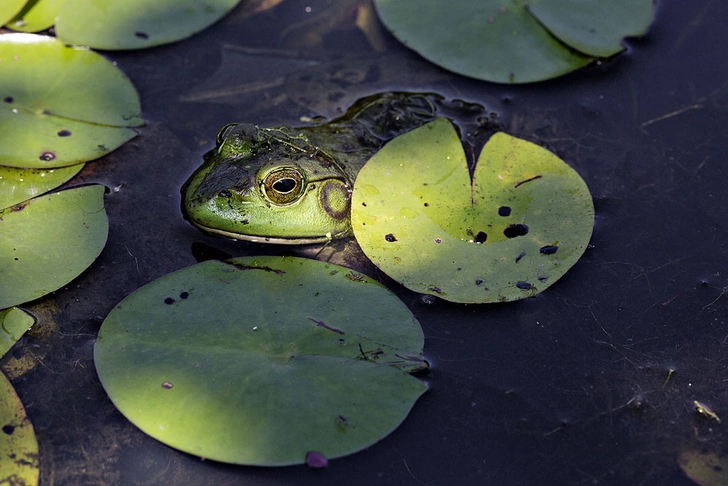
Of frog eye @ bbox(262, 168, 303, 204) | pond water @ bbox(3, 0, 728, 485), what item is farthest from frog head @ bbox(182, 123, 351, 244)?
pond water @ bbox(3, 0, 728, 485)

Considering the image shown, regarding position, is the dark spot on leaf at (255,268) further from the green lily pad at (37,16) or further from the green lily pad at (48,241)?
the green lily pad at (37,16)

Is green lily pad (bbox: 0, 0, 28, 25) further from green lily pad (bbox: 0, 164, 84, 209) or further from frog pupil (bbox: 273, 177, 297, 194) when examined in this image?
frog pupil (bbox: 273, 177, 297, 194)

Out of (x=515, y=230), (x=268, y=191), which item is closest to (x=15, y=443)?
(x=268, y=191)

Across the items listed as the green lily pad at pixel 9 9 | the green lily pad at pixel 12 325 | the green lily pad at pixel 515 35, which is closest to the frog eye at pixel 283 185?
the green lily pad at pixel 12 325

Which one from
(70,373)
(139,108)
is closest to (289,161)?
(139,108)

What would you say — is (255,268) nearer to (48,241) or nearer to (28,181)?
(48,241)
